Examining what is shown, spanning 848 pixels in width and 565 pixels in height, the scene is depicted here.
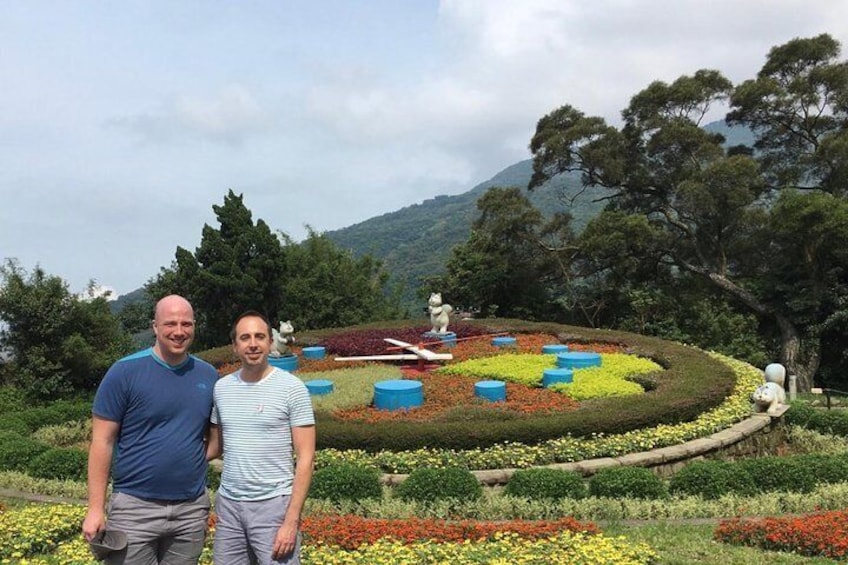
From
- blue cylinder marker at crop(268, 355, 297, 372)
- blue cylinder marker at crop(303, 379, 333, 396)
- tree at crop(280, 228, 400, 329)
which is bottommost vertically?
blue cylinder marker at crop(303, 379, 333, 396)

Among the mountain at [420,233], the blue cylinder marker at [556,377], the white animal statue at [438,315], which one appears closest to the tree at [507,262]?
the mountain at [420,233]

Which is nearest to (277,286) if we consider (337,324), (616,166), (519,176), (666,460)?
(337,324)

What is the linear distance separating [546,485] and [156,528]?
379 cm

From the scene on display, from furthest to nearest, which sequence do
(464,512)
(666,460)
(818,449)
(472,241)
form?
(472,241) < (818,449) < (666,460) < (464,512)

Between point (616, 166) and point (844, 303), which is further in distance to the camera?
point (616, 166)

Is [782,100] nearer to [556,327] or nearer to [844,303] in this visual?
[844,303]

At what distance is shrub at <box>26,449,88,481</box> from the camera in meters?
6.89

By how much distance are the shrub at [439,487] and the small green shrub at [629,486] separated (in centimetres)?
106

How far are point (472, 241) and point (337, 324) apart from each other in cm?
534

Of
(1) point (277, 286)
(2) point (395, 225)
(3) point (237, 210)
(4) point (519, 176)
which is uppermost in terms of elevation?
(4) point (519, 176)

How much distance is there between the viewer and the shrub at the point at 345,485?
5.69 m

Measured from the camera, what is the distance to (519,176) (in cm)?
13538

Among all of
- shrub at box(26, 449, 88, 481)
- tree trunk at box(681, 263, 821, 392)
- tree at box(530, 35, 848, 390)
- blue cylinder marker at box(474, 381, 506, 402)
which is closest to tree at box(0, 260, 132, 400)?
shrub at box(26, 449, 88, 481)

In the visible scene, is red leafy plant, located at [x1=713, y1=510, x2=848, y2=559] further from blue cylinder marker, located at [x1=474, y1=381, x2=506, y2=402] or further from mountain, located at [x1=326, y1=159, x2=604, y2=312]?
mountain, located at [x1=326, y1=159, x2=604, y2=312]
